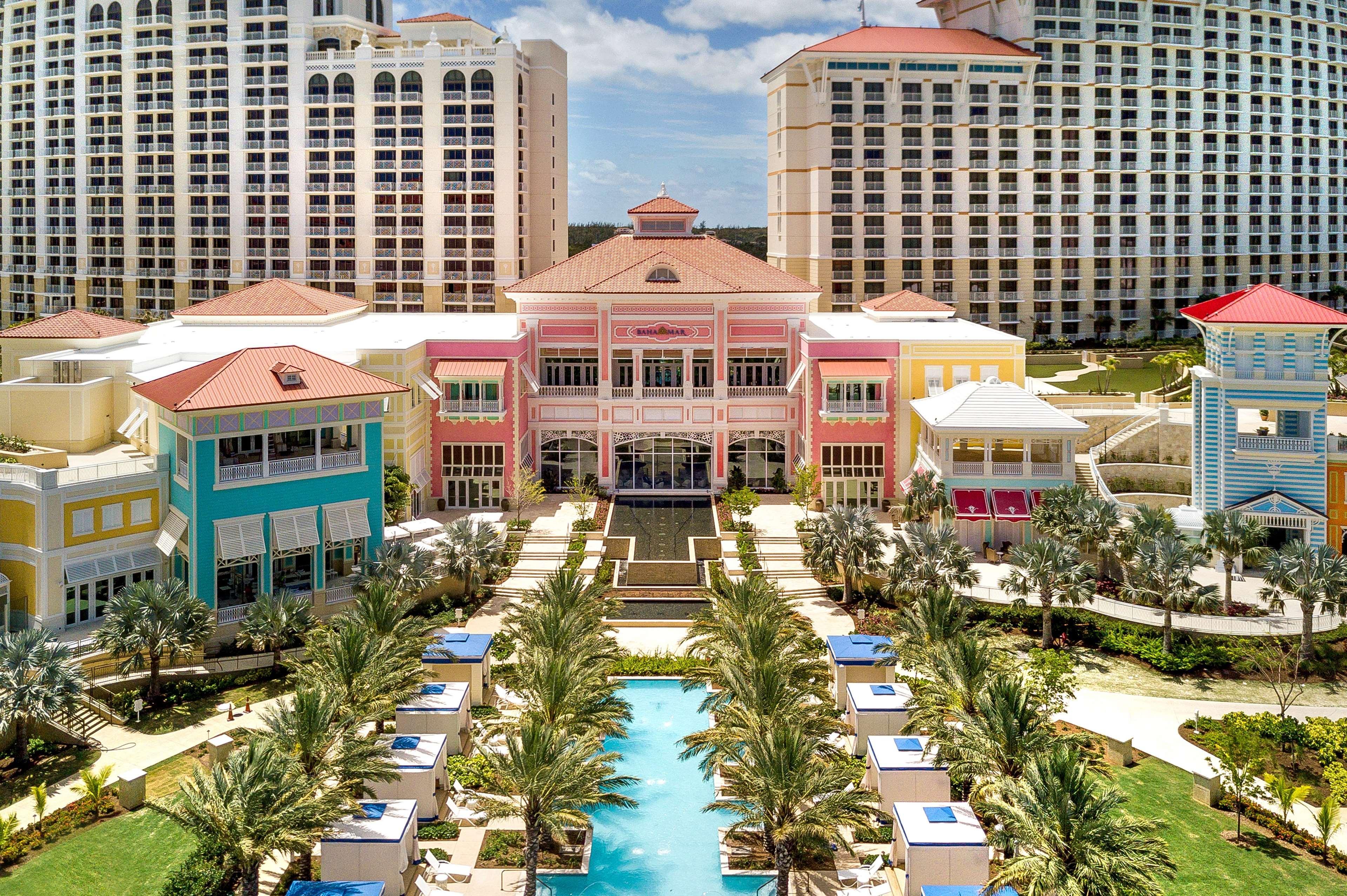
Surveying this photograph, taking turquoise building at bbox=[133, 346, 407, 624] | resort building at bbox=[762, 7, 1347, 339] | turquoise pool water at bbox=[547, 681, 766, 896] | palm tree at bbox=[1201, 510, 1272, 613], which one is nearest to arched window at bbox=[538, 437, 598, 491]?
turquoise building at bbox=[133, 346, 407, 624]

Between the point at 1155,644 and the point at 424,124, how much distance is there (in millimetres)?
66502

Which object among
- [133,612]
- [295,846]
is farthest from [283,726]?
[133,612]

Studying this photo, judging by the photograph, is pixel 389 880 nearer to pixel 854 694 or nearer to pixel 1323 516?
pixel 854 694

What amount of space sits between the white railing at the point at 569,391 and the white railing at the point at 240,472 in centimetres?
1954

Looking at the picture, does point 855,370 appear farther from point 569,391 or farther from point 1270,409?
point 1270,409

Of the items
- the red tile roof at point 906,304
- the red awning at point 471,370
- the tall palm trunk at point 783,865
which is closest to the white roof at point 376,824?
the tall palm trunk at point 783,865

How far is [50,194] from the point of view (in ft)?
309

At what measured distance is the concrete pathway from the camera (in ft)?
92.0

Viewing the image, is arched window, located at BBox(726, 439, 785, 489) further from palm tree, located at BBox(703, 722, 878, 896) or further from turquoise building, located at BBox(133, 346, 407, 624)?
palm tree, located at BBox(703, 722, 878, 896)

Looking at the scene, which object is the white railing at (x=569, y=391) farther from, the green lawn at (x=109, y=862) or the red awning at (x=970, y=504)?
the green lawn at (x=109, y=862)

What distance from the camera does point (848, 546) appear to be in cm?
4088

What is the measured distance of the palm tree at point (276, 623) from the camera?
3450cm

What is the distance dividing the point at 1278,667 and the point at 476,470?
1336 inches

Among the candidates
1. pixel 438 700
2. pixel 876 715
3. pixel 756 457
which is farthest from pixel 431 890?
pixel 756 457
